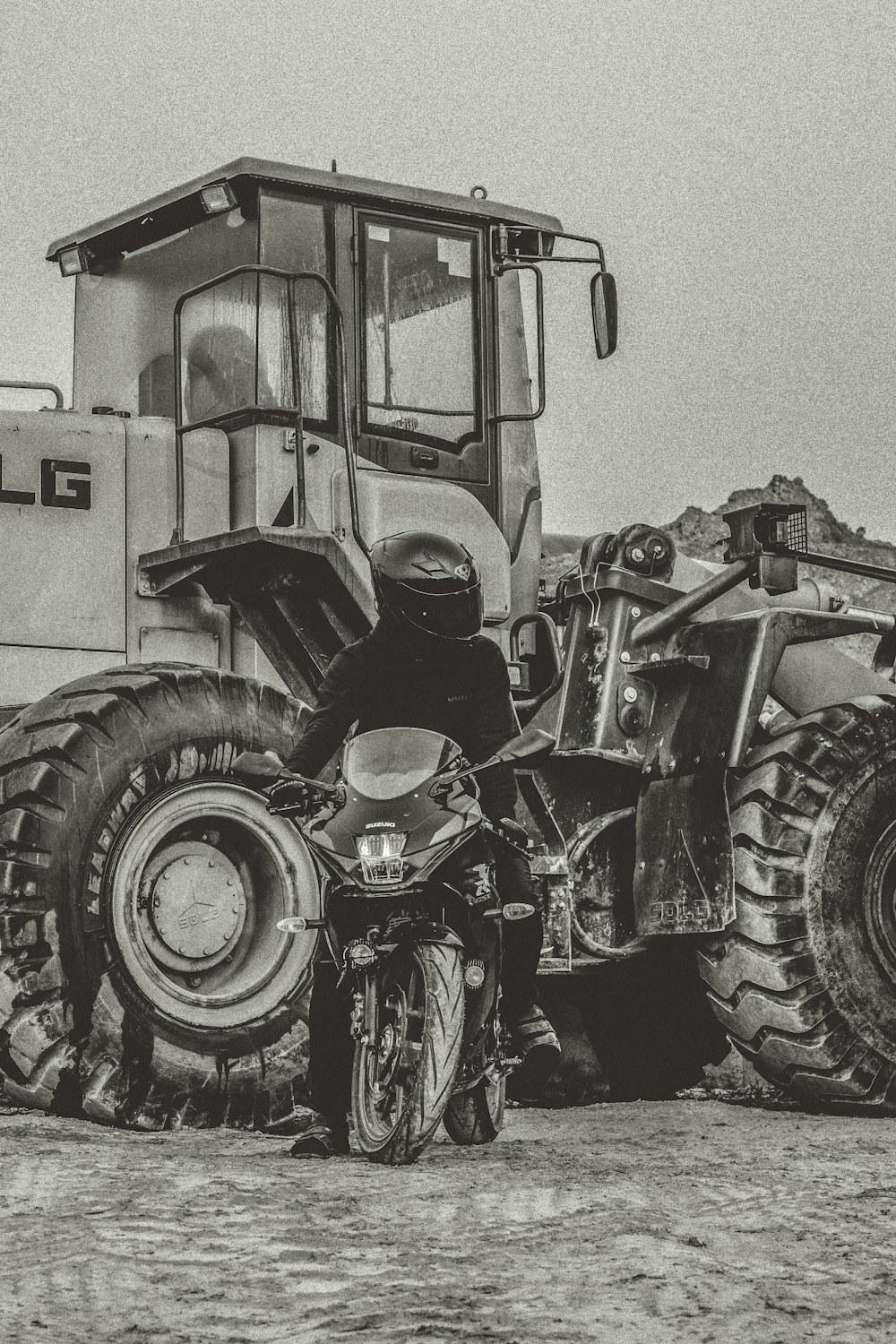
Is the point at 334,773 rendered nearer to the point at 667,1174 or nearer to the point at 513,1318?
the point at 667,1174

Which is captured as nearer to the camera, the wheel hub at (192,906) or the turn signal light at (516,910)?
the turn signal light at (516,910)

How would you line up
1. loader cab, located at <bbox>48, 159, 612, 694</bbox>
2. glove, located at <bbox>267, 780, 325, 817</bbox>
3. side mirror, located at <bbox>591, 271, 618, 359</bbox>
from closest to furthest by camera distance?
1. glove, located at <bbox>267, 780, 325, 817</bbox>
2. loader cab, located at <bbox>48, 159, 612, 694</bbox>
3. side mirror, located at <bbox>591, 271, 618, 359</bbox>

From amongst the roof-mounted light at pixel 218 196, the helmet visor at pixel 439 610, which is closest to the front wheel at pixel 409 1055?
the helmet visor at pixel 439 610

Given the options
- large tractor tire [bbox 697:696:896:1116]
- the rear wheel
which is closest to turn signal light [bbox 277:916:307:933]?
the rear wheel

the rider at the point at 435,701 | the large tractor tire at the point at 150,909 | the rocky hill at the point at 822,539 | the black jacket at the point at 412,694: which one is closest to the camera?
the rider at the point at 435,701

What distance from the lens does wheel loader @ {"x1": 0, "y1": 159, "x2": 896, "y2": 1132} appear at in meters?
7.04

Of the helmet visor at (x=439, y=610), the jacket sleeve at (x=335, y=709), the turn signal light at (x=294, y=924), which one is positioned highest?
the helmet visor at (x=439, y=610)

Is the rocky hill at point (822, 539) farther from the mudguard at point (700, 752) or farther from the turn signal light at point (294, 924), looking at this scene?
the turn signal light at point (294, 924)

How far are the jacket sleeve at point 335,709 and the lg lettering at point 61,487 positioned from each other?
207 cm

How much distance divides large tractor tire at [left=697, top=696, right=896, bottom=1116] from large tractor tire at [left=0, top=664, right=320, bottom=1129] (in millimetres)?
1675

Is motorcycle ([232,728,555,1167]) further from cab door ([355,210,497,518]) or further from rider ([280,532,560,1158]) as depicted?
cab door ([355,210,497,518])

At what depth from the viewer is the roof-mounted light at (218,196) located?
334 inches

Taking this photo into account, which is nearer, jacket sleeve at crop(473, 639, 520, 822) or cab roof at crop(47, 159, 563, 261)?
jacket sleeve at crop(473, 639, 520, 822)

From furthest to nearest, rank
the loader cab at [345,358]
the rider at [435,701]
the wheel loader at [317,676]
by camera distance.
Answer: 1. the loader cab at [345,358]
2. the wheel loader at [317,676]
3. the rider at [435,701]
